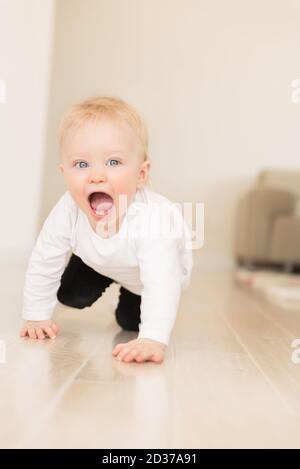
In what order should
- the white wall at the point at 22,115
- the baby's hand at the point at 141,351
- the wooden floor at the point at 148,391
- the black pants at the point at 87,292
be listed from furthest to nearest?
the white wall at the point at 22,115 → the black pants at the point at 87,292 → the baby's hand at the point at 141,351 → the wooden floor at the point at 148,391

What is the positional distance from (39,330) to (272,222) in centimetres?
369

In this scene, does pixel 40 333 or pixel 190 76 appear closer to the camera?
pixel 40 333

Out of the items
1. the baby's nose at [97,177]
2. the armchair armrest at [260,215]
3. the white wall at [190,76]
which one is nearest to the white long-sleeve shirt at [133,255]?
the baby's nose at [97,177]

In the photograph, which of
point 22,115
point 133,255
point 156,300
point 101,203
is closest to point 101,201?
point 101,203

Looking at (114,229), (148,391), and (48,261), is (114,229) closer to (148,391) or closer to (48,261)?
(48,261)

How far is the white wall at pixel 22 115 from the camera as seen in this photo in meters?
3.43

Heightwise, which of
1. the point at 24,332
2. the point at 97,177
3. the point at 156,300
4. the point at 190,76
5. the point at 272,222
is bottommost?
the point at 24,332

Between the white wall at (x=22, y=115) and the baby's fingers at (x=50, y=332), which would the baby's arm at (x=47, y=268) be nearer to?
the baby's fingers at (x=50, y=332)

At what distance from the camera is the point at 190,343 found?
1.45 metres

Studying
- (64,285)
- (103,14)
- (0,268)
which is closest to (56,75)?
(103,14)

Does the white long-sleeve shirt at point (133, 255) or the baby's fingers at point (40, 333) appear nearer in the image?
the white long-sleeve shirt at point (133, 255)

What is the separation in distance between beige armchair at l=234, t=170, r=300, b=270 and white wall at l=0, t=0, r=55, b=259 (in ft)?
6.37

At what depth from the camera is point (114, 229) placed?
135 centimetres

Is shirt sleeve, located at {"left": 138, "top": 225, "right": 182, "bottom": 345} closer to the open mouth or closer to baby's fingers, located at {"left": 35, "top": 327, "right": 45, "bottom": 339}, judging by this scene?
the open mouth
